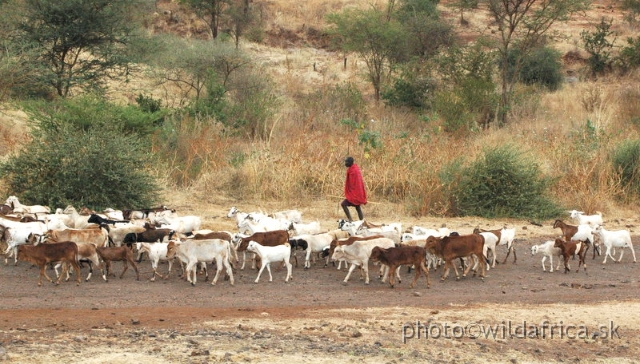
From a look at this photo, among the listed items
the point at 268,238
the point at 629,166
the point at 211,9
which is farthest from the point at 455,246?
the point at 211,9

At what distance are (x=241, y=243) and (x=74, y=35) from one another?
61.4 ft

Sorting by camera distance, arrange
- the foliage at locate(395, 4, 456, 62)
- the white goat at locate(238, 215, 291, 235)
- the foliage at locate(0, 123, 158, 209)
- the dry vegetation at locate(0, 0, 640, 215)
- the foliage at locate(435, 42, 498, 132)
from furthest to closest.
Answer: the foliage at locate(395, 4, 456, 62)
the foliage at locate(435, 42, 498, 132)
the dry vegetation at locate(0, 0, 640, 215)
the foliage at locate(0, 123, 158, 209)
the white goat at locate(238, 215, 291, 235)

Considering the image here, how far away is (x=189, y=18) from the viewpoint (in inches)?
1853

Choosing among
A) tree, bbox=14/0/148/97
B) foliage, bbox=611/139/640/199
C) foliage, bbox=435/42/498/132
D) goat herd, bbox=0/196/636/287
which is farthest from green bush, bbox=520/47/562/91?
goat herd, bbox=0/196/636/287

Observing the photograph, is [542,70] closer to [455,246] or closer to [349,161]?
[349,161]

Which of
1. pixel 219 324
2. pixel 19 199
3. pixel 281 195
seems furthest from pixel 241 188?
pixel 219 324

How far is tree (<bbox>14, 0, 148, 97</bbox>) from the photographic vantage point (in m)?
28.9

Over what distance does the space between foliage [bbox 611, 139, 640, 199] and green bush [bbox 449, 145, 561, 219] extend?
278cm

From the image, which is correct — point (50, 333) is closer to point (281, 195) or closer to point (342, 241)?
point (342, 241)

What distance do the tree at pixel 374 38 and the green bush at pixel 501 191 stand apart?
19.2 meters

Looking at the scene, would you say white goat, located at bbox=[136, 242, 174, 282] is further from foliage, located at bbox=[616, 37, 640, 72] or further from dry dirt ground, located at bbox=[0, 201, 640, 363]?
foliage, located at bbox=[616, 37, 640, 72]

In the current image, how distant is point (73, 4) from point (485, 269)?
66.7ft

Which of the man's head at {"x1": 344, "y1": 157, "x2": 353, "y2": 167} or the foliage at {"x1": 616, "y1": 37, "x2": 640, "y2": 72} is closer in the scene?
the man's head at {"x1": 344, "y1": 157, "x2": 353, "y2": 167}

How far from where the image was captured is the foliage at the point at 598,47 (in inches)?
1706
